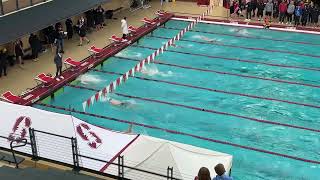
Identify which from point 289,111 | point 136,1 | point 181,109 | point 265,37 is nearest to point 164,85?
point 181,109

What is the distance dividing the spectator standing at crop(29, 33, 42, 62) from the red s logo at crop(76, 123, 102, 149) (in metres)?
8.92

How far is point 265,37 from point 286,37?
40.9 inches

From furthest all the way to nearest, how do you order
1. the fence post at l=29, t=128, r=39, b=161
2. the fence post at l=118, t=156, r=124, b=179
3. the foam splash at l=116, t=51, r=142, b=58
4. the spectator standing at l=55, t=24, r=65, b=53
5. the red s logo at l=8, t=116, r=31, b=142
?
the foam splash at l=116, t=51, r=142, b=58
the spectator standing at l=55, t=24, r=65, b=53
the red s logo at l=8, t=116, r=31, b=142
the fence post at l=29, t=128, r=39, b=161
the fence post at l=118, t=156, r=124, b=179

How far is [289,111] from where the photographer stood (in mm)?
14609

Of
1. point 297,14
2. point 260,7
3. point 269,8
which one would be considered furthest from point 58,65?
point 297,14

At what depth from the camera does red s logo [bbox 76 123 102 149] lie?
1048 centimetres

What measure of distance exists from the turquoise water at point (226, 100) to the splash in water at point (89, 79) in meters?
0.04

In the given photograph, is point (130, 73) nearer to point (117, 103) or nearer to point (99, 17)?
point (117, 103)

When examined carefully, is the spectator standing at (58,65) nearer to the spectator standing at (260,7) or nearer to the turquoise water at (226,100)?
the turquoise water at (226,100)

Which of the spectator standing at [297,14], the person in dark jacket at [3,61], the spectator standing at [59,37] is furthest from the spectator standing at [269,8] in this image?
the person in dark jacket at [3,61]

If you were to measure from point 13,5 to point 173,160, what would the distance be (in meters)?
11.3

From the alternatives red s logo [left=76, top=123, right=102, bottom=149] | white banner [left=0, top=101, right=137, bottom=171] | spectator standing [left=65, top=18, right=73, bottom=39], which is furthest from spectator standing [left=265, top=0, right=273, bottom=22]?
red s logo [left=76, top=123, right=102, bottom=149]

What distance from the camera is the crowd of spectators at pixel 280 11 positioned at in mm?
22812

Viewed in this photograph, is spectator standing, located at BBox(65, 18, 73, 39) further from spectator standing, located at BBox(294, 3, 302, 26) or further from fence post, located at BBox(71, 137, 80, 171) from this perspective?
fence post, located at BBox(71, 137, 80, 171)
